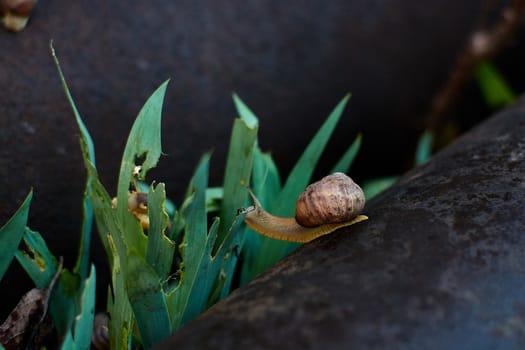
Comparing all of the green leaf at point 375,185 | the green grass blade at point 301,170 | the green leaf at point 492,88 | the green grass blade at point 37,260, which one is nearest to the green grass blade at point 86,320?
the green grass blade at point 37,260

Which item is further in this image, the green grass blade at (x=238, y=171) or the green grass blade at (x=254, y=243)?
the green grass blade at (x=254, y=243)

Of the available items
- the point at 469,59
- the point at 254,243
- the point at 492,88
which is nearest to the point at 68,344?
the point at 254,243

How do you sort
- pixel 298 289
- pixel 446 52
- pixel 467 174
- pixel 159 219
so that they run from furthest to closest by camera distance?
pixel 446 52
pixel 467 174
pixel 159 219
pixel 298 289

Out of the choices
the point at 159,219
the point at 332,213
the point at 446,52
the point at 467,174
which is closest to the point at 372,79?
the point at 446,52

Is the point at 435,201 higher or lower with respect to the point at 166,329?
higher

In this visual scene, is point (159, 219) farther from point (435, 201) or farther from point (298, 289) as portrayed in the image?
point (435, 201)

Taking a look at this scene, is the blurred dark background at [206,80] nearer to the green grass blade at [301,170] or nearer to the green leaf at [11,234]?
the green leaf at [11,234]

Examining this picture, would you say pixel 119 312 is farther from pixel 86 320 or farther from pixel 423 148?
pixel 423 148
